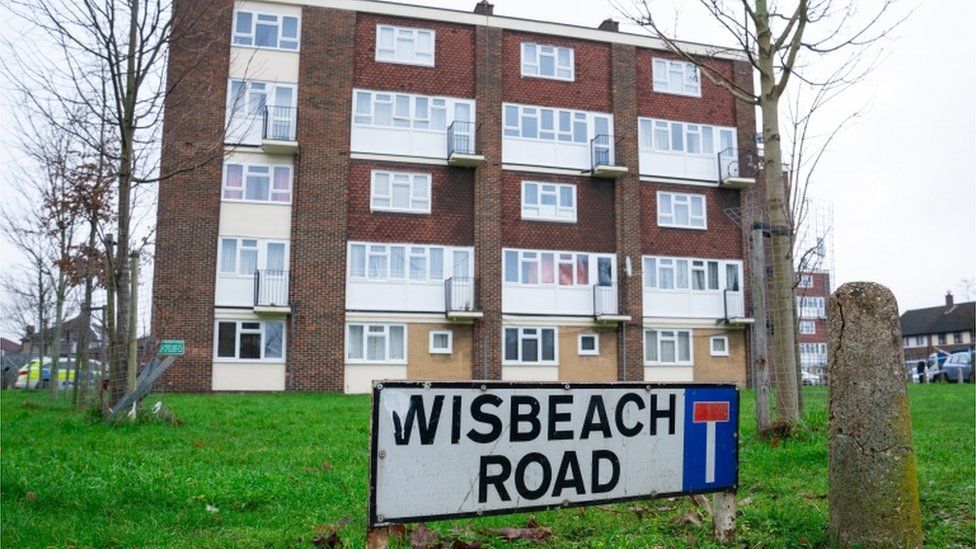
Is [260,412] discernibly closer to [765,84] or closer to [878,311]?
[765,84]

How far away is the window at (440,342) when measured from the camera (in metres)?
26.3

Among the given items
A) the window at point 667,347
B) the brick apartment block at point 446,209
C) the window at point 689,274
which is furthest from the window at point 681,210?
the window at point 667,347

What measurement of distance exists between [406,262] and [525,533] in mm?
21996

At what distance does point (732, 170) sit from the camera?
99.3 feet

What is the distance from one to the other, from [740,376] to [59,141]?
23976mm

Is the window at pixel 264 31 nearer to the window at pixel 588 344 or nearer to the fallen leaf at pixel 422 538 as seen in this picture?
the window at pixel 588 344

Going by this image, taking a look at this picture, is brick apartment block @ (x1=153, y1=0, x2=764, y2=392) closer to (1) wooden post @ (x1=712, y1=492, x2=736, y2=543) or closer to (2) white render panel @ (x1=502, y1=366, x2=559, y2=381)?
(2) white render panel @ (x1=502, y1=366, x2=559, y2=381)

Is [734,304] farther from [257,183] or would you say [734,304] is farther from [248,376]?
[257,183]

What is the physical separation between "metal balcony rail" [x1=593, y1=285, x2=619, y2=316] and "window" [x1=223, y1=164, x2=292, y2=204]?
11.3 meters

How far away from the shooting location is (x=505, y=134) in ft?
91.7

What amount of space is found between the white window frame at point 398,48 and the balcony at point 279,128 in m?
3.79

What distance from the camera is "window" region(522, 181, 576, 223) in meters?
27.8

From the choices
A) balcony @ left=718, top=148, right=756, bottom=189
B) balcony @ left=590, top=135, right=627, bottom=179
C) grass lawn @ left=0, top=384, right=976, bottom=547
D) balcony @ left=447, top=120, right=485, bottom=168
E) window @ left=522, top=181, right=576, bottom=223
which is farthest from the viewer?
balcony @ left=718, top=148, right=756, bottom=189

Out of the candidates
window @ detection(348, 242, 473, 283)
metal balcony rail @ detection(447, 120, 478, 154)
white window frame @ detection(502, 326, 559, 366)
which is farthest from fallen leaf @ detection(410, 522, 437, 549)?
metal balcony rail @ detection(447, 120, 478, 154)
